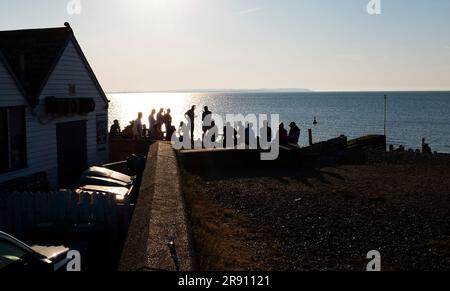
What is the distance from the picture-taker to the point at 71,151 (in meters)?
17.0

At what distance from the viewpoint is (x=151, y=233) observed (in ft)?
20.9

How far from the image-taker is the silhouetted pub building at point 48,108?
524 inches

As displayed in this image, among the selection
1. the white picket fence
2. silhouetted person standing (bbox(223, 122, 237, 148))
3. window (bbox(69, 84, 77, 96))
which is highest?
window (bbox(69, 84, 77, 96))

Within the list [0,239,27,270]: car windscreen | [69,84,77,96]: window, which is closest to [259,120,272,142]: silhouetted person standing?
[69,84,77,96]: window

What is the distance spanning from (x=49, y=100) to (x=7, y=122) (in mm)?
1909

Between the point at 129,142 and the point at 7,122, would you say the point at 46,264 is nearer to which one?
the point at 7,122

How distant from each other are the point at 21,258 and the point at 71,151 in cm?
1162

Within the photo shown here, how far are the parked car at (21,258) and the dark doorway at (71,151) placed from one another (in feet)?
32.5

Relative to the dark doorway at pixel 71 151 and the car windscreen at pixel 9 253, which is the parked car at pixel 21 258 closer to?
the car windscreen at pixel 9 253

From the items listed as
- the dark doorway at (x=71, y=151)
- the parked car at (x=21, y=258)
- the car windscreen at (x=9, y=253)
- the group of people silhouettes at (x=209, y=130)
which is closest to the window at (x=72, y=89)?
the dark doorway at (x=71, y=151)

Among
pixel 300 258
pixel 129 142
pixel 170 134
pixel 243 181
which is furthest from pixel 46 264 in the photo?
pixel 170 134

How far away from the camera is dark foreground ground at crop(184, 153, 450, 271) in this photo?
8531 millimetres

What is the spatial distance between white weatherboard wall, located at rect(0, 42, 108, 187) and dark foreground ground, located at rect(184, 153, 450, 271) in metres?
4.48

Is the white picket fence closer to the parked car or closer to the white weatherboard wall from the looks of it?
the parked car
